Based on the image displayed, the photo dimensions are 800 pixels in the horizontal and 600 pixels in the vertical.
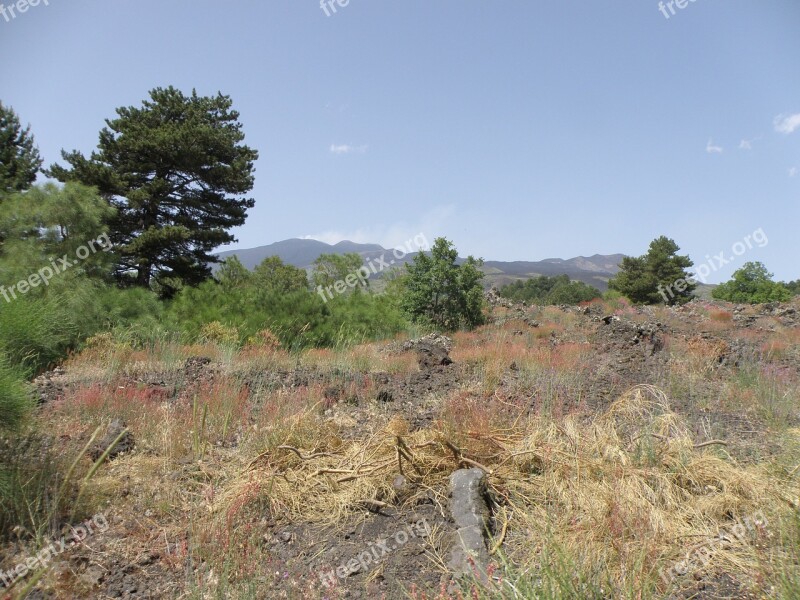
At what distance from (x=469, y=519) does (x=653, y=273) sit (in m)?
42.0

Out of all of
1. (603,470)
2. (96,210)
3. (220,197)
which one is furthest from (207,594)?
(220,197)

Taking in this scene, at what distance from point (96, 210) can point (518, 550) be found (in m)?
12.7

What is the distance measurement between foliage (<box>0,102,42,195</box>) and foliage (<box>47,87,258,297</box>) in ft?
16.1

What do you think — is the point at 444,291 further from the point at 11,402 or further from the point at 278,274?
the point at 278,274

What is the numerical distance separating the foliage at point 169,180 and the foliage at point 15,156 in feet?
16.1

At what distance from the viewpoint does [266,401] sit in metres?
5.14

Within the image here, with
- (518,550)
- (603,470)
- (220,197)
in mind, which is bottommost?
(518,550)

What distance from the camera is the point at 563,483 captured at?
314cm

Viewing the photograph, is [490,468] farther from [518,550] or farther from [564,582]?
[564,582]

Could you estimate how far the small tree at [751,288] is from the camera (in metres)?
31.9

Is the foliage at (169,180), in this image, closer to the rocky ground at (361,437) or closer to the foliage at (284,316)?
the foliage at (284,316)

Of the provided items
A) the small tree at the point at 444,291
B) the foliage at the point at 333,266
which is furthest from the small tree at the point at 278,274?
the small tree at the point at 444,291

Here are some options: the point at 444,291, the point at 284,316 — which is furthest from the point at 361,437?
the point at 444,291

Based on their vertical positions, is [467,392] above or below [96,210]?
below
